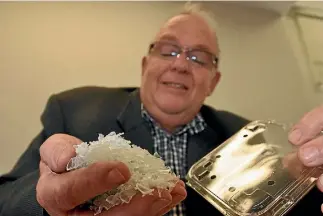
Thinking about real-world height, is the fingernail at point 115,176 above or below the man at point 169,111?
above

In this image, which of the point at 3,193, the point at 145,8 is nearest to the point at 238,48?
the point at 145,8

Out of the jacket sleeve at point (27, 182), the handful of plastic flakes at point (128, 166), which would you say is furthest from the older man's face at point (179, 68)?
the handful of plastic flakes at point (128, 166)

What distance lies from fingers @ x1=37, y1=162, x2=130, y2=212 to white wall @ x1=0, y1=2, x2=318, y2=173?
67 centimetres

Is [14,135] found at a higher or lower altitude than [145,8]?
lower

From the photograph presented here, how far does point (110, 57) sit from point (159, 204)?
80 centimetres

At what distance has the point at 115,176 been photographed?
1.22 ft

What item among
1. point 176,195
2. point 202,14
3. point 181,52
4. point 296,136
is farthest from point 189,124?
point 176,195

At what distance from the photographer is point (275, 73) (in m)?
1.38

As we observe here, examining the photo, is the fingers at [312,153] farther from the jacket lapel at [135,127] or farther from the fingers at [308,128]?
the jacket lapel at [135,127]

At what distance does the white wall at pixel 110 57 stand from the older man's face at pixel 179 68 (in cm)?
20

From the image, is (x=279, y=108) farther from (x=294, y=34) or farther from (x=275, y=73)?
(x=294, y=34)

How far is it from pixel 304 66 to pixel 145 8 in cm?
55

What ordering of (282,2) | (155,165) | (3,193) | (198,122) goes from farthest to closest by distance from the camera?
1. (282,2)
2. (198,122)
3. (3,193)
4. (155,165)

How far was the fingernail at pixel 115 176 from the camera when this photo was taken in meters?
0.37
